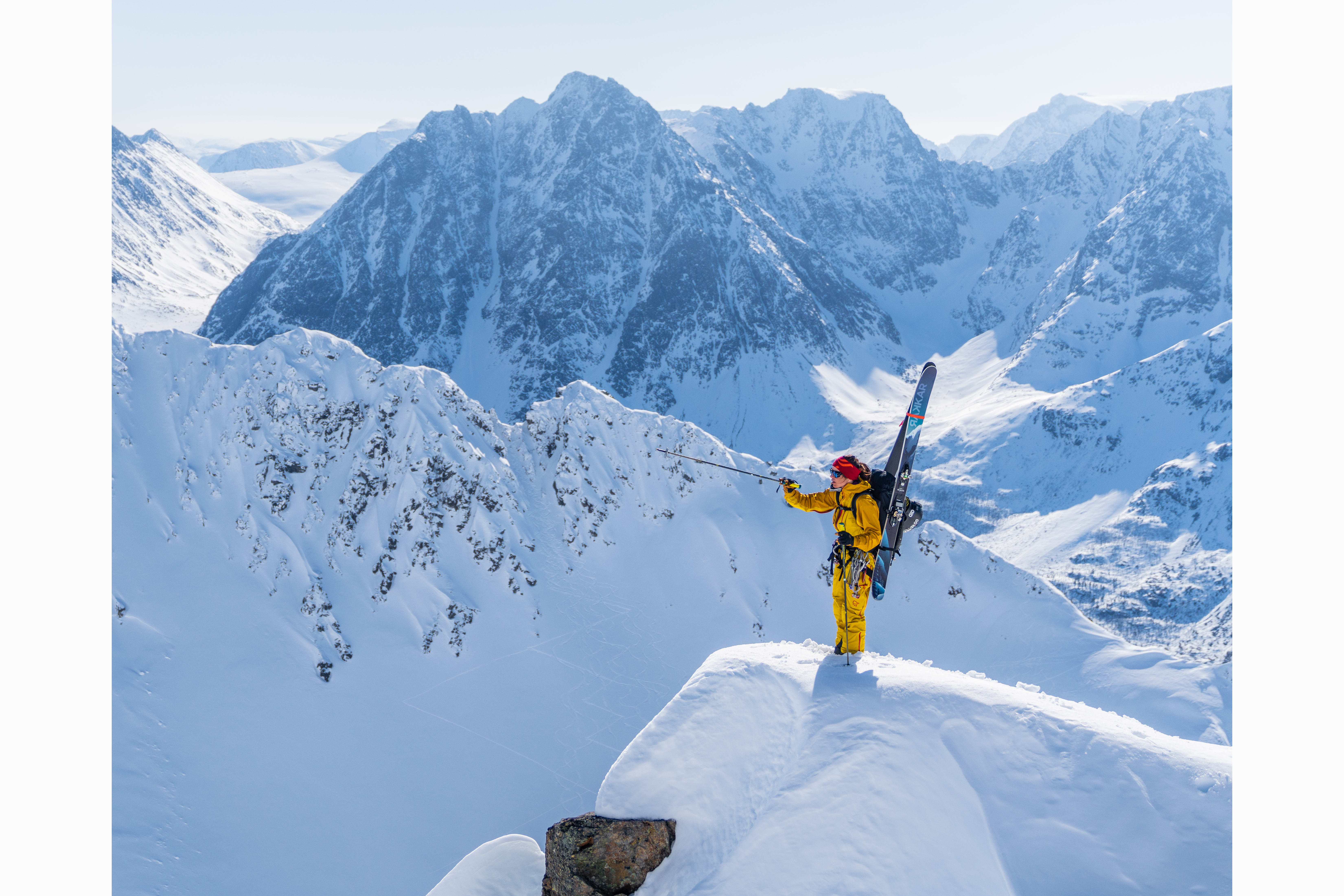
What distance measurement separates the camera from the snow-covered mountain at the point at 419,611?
36.7m

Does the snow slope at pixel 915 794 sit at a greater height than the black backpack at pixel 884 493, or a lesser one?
lesser

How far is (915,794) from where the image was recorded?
10.9m

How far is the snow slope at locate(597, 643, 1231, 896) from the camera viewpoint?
10125 millimetres

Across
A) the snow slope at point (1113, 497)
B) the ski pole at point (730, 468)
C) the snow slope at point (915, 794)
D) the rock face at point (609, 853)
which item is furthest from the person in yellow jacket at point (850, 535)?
the snow slope at point (1113, 497)

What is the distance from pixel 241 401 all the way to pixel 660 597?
1263 inches

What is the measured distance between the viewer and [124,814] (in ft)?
112

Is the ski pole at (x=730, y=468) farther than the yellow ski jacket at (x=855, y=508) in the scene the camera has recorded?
Yes

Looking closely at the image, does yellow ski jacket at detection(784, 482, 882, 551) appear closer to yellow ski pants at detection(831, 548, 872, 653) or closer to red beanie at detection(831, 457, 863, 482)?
red beanie at detection(831, 457, 863, 482)

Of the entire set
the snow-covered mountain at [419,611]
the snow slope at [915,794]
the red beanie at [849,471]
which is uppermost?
the red beanie at [849,471]

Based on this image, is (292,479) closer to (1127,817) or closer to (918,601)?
(918,601)

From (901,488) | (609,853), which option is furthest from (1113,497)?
(609,853)

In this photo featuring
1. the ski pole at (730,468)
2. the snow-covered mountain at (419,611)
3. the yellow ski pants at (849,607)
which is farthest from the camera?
the snow-covered mountain at (419,611)

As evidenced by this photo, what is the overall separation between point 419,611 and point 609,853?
3864 centimetres

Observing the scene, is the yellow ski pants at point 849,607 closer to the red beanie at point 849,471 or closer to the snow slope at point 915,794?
the snow slope at point 915,794
